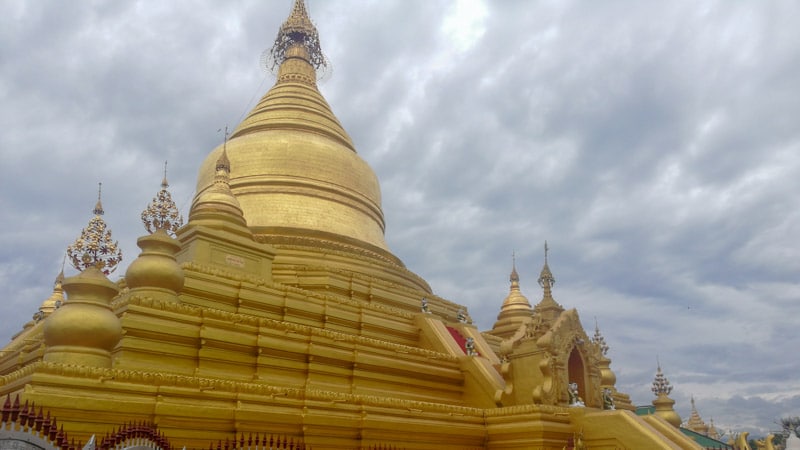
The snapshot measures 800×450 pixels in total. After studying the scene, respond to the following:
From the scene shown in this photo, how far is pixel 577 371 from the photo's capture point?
16578mm

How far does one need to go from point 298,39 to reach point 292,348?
2266cm

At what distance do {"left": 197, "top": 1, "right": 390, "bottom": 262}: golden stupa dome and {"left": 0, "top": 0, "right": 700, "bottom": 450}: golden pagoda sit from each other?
9cm

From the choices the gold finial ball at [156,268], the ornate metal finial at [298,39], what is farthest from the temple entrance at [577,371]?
the ornate metal finial at [298,39]

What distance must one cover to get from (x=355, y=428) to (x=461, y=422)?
2966 millimetres

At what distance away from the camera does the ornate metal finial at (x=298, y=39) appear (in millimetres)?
33250

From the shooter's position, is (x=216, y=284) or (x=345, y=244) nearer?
(x=216, y=284)

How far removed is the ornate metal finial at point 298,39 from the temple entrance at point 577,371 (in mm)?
22287

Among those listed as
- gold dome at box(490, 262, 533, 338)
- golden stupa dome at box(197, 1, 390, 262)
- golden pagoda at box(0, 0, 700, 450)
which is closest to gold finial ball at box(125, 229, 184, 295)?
golden pagoda at box(0, 0, 700, 450)

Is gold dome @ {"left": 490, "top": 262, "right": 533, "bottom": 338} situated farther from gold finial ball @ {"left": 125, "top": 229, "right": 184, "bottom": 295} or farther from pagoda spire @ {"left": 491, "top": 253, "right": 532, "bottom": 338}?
gold finial ball @ {"left": 125, "top": 229, "right": 184, "bottom": 295}

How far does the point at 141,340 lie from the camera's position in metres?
12.8

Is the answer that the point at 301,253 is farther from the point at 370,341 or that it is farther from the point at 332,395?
the point at 332,395

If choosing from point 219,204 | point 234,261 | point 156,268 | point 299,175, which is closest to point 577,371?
point 234,261

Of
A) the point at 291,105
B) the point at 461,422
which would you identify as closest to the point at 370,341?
the point at 461,422

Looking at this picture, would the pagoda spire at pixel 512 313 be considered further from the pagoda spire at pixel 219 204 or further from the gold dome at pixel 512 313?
the pagoda spire at pixel 219 204
